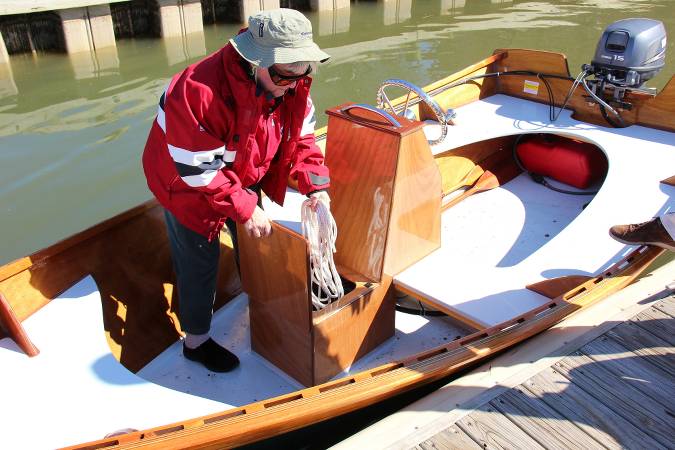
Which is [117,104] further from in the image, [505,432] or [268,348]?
[505,432]

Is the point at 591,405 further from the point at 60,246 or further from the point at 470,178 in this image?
the point at 60,246

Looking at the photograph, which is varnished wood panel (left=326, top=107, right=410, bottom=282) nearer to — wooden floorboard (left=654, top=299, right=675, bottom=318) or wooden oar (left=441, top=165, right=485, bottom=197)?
wooden floorboard (left=654, top=299, right=675, bottom=318)

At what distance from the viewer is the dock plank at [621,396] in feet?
8.18

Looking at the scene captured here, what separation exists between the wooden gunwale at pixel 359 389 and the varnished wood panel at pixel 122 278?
2.95ft

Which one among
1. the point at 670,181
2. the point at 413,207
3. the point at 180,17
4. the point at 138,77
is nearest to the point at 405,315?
the point at 413,207

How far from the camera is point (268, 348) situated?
3008mm

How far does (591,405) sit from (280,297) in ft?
4.67

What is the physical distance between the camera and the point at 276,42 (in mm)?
2146

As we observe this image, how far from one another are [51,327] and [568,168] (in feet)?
12.0

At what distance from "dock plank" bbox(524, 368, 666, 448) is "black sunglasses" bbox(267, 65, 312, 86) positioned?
5.43 feet

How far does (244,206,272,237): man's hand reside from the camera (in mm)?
2408

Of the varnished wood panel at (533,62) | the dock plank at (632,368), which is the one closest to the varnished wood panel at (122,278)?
the dock plank at (632,368)

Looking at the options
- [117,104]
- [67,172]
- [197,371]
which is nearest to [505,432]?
[197,371]

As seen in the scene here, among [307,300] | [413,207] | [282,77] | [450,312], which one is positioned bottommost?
[450,312]
